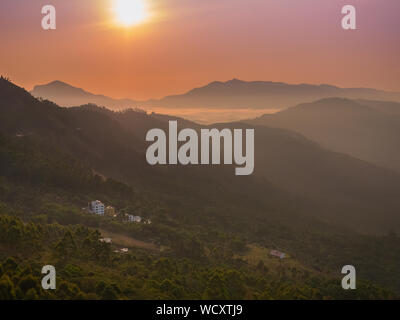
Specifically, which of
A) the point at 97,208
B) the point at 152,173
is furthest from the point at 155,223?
the point at 152,173

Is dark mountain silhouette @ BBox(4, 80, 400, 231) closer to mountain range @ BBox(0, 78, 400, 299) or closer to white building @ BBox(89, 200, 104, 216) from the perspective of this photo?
mountain range @ BBox(0, 78, 400, 299)

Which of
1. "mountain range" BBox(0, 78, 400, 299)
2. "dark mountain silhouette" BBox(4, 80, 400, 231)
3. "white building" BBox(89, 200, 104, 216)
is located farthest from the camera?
"dark mountain silhouette" BBox(4, 80, 400, 231)

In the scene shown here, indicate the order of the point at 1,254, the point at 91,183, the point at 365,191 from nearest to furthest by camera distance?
the point at 1,254
the point at 91,183
the point at 365,191

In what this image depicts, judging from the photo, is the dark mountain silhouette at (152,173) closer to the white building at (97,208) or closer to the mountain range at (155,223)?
the mountain range at (155,223)

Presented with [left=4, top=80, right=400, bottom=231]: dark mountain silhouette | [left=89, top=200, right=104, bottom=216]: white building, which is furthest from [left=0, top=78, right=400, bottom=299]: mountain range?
[left=89, top=200, right=104, bottom=216]: white building

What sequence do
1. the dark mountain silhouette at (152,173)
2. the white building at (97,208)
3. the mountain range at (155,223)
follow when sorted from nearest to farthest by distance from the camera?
the mountain range at (155,223) → the white building at (97,208) → the dark mountain silhouette at (152,173)

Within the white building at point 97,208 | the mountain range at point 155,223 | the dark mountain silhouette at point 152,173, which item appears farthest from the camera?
the dark mountain silhouette at point 152,173

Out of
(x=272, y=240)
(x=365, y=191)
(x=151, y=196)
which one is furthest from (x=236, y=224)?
(x=365, y=191)

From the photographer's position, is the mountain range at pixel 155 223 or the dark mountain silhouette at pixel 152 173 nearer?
the mountain range at pixel 155 223

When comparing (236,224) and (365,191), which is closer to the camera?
(236,224)

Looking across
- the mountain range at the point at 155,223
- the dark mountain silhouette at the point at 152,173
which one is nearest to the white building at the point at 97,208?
the mountain range at the point at 155,223
